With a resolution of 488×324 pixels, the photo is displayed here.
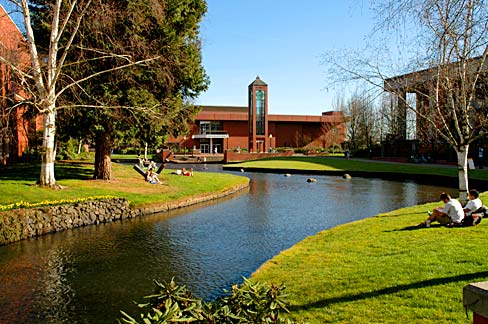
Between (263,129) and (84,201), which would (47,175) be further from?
(263,129)

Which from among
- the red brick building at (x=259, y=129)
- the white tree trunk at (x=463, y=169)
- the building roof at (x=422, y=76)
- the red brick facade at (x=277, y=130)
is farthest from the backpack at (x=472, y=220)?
the red brick facade at (x=277, y=130)

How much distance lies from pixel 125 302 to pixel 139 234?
6098 millimetres

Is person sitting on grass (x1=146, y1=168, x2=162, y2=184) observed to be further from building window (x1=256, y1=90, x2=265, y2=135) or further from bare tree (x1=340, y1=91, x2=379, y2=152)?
building window (x1=256, y1=90, x2=265, y2=135)

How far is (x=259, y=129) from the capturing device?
6988 centimetres

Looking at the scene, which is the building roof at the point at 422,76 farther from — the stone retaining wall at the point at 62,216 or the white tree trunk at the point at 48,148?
the white tree trunk at the point at 48,148

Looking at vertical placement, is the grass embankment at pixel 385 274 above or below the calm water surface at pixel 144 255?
above

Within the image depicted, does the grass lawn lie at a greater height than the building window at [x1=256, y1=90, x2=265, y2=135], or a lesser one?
lesser

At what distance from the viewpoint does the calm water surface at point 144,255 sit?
25.4 feet

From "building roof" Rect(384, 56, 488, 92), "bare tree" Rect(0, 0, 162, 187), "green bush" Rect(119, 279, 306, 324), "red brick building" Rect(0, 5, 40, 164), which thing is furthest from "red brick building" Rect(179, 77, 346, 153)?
"green bush" Rect(119, 279, 306, 324)

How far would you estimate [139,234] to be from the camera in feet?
44.6

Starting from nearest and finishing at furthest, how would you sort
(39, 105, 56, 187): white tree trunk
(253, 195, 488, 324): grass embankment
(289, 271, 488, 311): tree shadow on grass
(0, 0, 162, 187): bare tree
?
(253, 195, 488, 324): grass embankment → (289, 271, 488, 311): tree shadow on grass → (0, 0, 162, 187): bare tree → (39, 105, 56, 187): white tree trunk

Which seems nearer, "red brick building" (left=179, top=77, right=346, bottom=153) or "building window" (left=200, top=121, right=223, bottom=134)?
"red brick building" (left=179, top=77, right=346, bottom=153)

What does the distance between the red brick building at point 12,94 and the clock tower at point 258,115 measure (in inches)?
1565

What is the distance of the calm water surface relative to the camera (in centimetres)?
774
